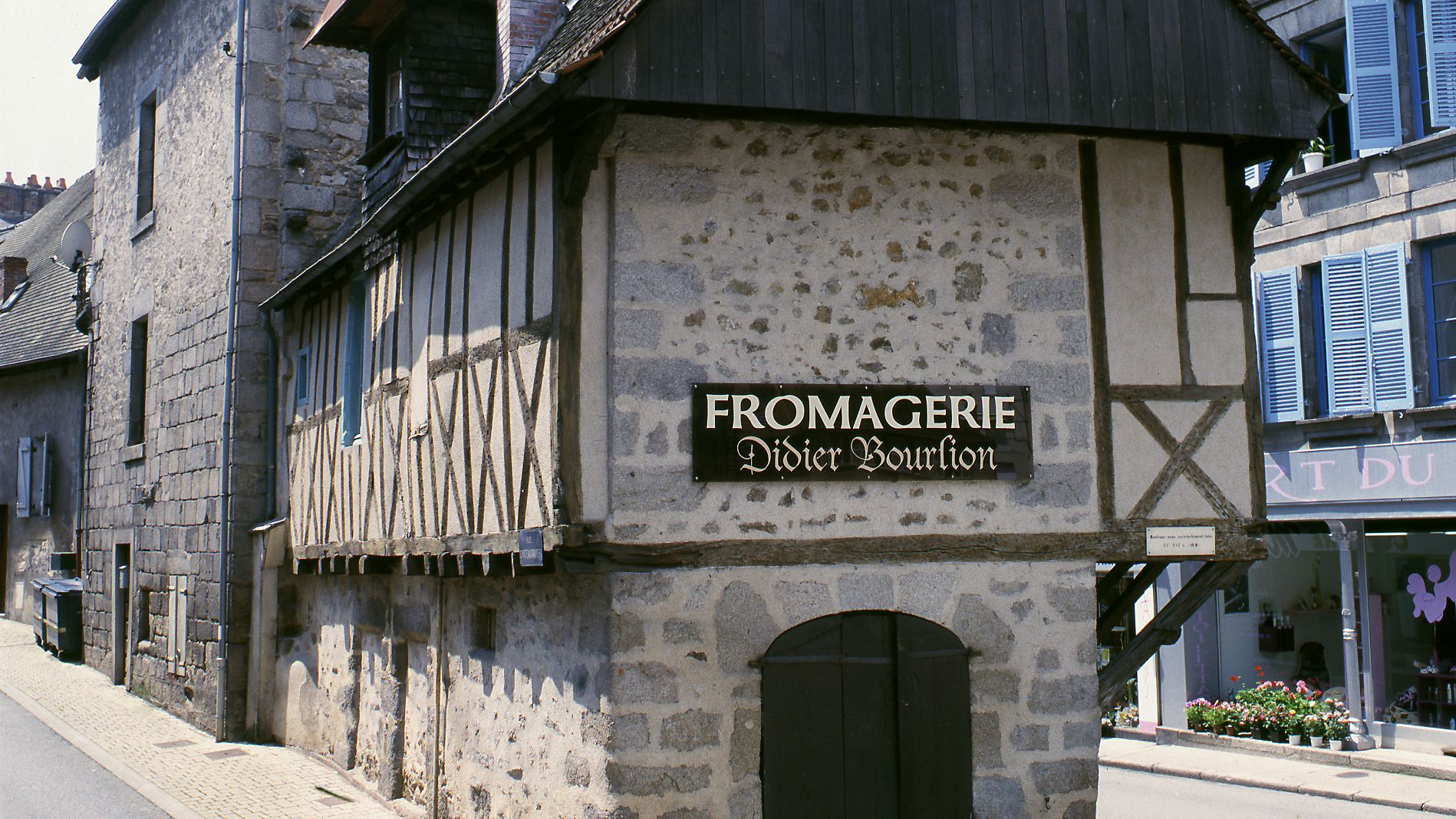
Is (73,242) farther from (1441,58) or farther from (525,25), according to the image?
(1441,58)

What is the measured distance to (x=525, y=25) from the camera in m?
9.19

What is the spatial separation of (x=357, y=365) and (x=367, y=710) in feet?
8.77

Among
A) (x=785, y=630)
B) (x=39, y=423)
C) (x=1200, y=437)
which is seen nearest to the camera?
(x=785, y=630)

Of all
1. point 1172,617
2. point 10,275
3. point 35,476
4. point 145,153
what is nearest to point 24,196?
point 10,275

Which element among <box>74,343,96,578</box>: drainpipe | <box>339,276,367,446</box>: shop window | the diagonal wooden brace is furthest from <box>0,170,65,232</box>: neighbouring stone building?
the diagonal wooden brace

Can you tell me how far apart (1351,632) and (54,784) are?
11449 millimetres

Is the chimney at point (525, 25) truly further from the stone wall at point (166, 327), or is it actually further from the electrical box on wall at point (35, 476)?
the electrical box on wall at point (35, 476)

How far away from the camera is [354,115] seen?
13.7m

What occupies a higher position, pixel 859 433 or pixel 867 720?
pixel 859 433

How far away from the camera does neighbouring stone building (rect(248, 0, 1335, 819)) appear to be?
6492mm

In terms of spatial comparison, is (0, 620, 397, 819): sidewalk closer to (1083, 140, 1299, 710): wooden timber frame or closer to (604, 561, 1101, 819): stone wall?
(604, 561, 1101, 819): stone wall

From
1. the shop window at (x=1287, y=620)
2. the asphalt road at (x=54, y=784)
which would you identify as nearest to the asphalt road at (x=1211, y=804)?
the shop window at (x=1287, y=620)

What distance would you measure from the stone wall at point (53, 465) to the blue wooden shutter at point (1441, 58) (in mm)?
18890

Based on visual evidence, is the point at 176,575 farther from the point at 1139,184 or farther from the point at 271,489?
the point at 1139,184
